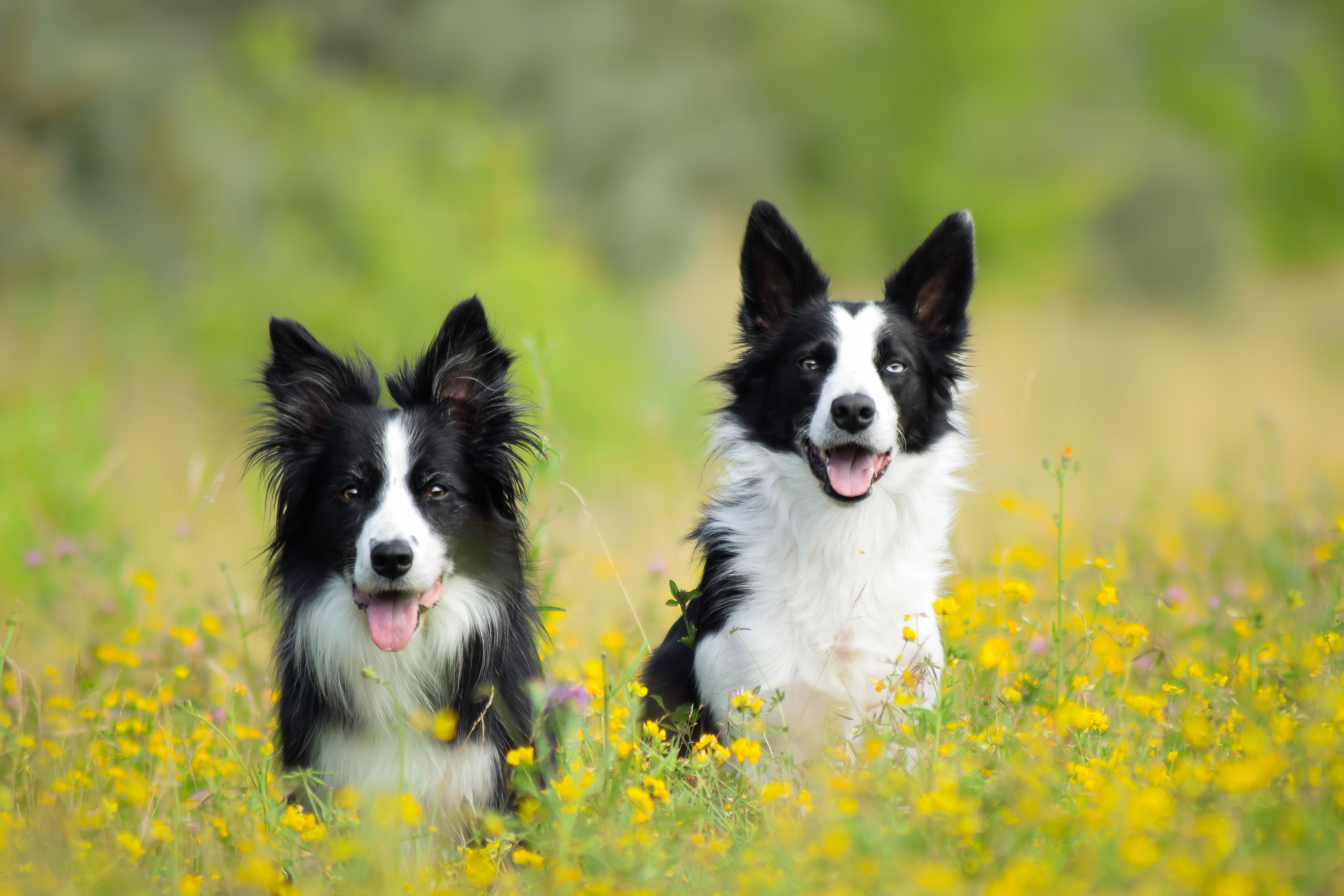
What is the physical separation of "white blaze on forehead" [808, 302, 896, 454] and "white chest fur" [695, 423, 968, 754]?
23 centimetres

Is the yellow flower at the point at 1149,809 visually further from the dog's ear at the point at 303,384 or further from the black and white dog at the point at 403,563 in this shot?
the dog's ear at the point at 303,384

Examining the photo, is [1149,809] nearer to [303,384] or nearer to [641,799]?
[641,799]

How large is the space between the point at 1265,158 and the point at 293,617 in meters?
29.0

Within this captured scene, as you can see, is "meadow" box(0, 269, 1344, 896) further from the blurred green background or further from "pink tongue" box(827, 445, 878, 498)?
"pink tongue" box(827, 445, 878, 498)

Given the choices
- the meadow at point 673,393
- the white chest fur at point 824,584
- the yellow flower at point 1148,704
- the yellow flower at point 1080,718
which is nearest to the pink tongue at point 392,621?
the meadow at point 673,393

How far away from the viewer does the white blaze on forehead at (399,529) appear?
3113 mm

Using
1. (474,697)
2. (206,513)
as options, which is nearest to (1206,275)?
(206,513)

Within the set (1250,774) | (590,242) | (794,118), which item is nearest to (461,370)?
(1250,774)

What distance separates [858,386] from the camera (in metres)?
3.66

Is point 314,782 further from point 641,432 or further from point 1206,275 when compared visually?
point 1206,275

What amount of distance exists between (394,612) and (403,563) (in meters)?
0.23

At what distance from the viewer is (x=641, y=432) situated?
36.7 ft

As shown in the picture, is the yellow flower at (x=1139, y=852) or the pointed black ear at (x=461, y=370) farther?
the pointed black ear at (x=461, y=370)

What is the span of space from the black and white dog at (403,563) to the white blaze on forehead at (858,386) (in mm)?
1032
